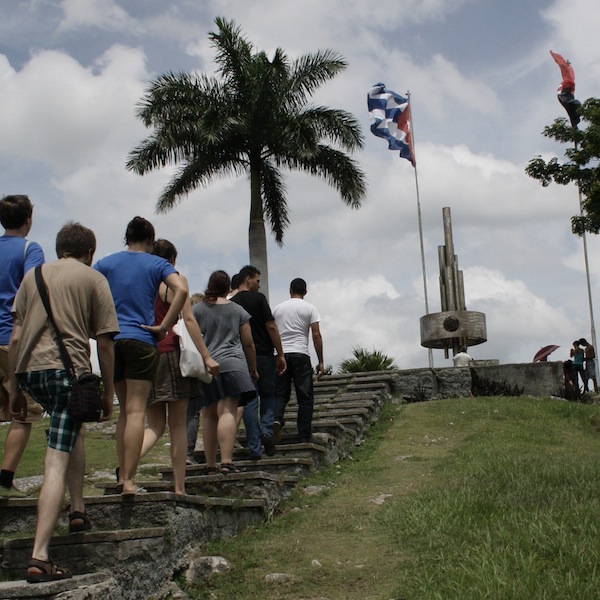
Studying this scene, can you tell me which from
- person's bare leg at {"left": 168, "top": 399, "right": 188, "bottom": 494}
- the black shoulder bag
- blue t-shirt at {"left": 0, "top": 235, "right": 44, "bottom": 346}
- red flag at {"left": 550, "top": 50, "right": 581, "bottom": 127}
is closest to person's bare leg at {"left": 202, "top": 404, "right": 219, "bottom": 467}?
person's bare leg at {"left": 168, "top": 399, "right": 188, "bottom": 494}

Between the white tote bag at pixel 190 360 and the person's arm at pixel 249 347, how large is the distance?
53.9 inches

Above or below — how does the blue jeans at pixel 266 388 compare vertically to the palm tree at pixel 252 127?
below

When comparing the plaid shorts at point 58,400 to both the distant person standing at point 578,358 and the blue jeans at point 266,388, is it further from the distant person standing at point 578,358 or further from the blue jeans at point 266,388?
the distant person standing at point 578,358

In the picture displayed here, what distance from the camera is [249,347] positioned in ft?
23.6

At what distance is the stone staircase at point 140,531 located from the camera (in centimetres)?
439

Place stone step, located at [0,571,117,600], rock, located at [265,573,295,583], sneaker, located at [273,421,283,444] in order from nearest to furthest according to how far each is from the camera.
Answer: stone step, located at [0,571,117,600], rock, located at [265,573,295,583], sneaker, located at [273,421,283,444]

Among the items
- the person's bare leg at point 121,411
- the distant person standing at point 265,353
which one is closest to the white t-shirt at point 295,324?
the distant person standing at point 265,353

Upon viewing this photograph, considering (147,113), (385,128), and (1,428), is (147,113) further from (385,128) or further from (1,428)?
(1,428)

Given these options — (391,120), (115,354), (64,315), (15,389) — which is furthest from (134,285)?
(391,120)

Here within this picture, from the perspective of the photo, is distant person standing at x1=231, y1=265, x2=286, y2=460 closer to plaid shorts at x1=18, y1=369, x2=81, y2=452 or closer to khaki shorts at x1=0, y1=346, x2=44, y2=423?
khaki shorts at x1=0, y1=346, x2=44, y2=423

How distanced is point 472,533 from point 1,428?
9.68 metres

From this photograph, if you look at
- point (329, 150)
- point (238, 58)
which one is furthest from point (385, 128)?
point (238, 58)

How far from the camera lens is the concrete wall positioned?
13641 mm

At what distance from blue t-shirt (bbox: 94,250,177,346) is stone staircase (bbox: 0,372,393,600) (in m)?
1.02
